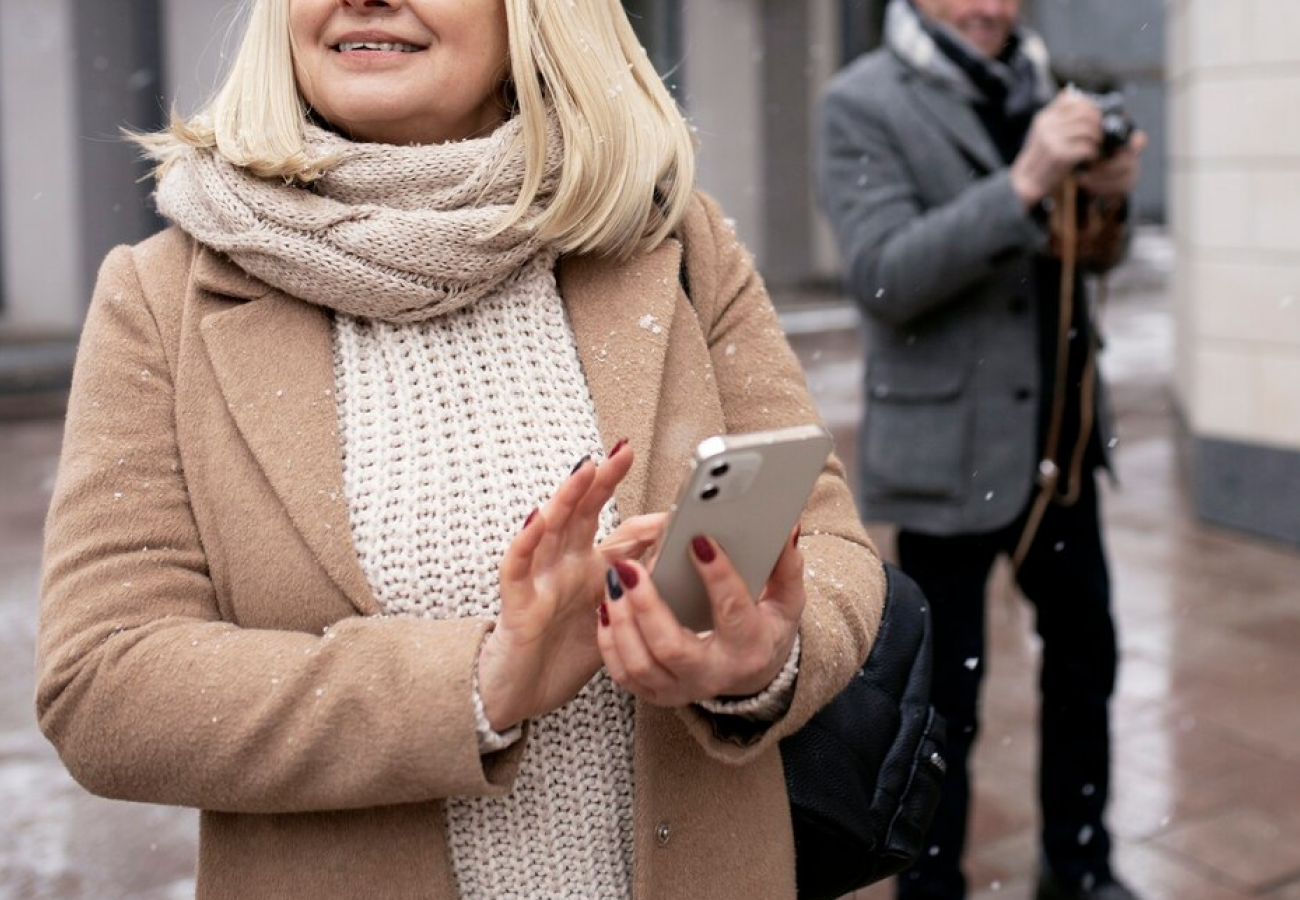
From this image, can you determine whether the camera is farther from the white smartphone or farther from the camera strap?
the white smartphone

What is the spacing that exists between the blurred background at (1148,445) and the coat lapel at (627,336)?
618mm

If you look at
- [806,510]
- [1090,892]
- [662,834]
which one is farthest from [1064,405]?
[662,834]

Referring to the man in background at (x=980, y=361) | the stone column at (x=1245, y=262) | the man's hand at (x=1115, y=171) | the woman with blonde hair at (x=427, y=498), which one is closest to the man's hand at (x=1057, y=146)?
the man in background at (x=980, y=361)

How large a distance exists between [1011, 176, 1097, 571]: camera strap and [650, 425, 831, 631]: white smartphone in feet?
7.56

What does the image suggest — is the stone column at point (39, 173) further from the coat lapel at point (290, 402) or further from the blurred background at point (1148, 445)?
the coat lapel at point (290, 402)

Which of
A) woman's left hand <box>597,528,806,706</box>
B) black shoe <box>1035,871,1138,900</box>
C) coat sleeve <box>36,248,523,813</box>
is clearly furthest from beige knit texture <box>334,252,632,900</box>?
black shoe <box>1035,871,1138,900</box>

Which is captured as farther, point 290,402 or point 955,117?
point 955,117

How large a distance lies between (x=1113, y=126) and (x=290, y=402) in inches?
95.3

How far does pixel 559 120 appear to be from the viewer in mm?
1957

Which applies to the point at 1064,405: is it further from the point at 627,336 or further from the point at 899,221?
the point at 627,336

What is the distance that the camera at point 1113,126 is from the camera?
3.63 metres

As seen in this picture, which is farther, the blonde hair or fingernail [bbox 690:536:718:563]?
the blonde hair

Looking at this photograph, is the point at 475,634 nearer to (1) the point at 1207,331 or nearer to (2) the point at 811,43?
(1) the point at 1207,331

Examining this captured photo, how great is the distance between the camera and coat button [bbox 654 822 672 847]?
1804mm
